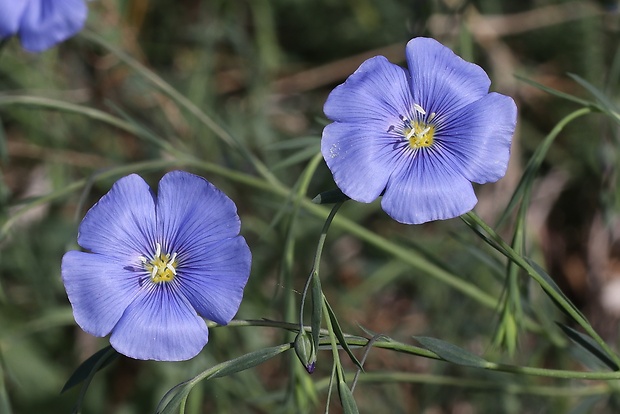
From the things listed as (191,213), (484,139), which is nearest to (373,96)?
(484,139)

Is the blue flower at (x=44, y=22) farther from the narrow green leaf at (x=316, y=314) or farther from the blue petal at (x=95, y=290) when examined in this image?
the narrow green leaf at (x=316, y=314)

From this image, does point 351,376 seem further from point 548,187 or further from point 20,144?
point 20,144

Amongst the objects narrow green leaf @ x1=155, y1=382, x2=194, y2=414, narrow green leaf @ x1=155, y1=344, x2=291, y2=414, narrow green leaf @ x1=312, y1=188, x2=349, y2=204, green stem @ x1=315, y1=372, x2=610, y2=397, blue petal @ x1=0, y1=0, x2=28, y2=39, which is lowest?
narrow green leaf @ x1=155, y1=382, x2=194, y2=414

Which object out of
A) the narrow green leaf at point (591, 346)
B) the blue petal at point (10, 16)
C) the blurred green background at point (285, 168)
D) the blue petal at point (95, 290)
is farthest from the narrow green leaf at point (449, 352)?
the blue petal at point (10, 16)

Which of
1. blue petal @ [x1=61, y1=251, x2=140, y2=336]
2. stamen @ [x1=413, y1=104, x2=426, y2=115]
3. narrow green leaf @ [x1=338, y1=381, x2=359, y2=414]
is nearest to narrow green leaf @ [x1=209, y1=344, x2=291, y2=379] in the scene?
narrow green leaf @ [x1=338, y1=381, x2=359, y2=414]

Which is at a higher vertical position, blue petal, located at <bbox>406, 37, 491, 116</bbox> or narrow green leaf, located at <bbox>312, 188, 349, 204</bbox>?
blue petal, located at <bbox>406, 37, 491, 116</bbox>

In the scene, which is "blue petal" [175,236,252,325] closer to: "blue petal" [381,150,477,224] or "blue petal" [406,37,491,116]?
"blue petal" [381,150,477,224]

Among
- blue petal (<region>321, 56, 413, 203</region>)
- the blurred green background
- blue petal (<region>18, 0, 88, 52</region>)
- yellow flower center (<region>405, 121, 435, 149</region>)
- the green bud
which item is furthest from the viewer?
the blurred green background
